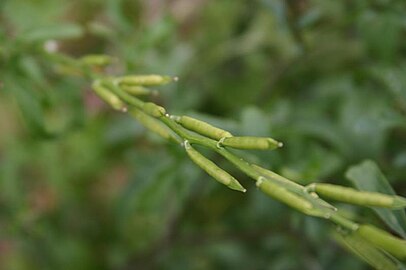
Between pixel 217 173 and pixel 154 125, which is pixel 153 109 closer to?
pixel 154 125

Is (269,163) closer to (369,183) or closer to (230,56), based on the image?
(369,183)

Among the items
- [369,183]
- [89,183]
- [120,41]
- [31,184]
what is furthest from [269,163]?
[31,184]

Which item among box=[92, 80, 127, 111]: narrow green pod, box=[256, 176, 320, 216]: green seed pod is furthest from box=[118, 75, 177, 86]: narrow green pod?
box=[256, 176, 320, 216]: green seed pod

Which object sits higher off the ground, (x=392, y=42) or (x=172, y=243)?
(x=172, y=243)

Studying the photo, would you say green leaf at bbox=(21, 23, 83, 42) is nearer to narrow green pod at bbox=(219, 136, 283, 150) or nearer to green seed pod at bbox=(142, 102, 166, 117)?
green seed pod at bbox=(142, 102, 166, 117)

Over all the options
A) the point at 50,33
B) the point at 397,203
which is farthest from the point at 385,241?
the point at 50,33
